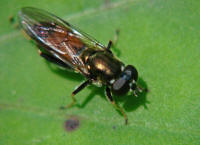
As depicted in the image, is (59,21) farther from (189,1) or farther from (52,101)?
(189,1)

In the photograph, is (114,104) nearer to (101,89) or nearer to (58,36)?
(101,89)

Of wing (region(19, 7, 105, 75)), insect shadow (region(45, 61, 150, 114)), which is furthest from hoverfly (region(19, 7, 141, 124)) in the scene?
insect shadow (region(45, 61, 150, 114))

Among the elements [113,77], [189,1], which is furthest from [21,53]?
[189,1]

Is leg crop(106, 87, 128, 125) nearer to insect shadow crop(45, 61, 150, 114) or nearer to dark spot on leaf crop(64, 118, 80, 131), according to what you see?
insect shadow crop(45, 61, 150, 114)

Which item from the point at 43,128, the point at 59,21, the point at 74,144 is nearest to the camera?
the point at 74,144

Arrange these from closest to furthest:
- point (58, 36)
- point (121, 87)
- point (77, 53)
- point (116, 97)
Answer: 1. point (121, 87)
2. point (116, 97)
3. point (77, 53)
4. point (58, 36)

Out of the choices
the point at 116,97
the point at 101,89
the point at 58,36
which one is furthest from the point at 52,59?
the point at 116,97

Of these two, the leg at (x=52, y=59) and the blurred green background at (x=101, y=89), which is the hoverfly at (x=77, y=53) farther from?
the blurred green background at (x=101, y=89)
